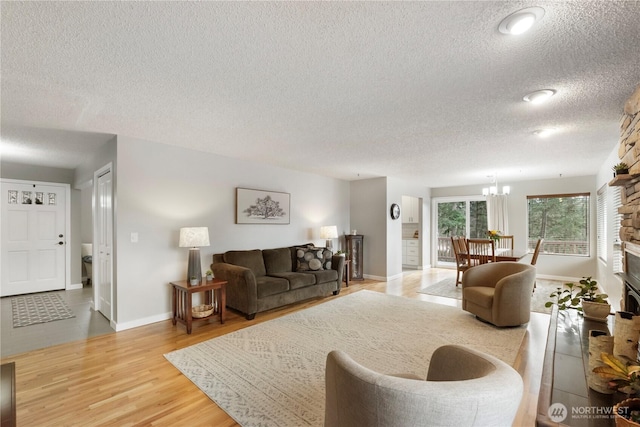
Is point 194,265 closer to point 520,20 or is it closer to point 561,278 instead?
point 520,20

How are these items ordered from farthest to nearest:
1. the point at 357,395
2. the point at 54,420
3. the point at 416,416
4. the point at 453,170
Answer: the point at 453,170
the point at 54,420
the point at 357,395
the point at 416,416

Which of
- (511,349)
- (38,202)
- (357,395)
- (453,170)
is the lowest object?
(511,349)

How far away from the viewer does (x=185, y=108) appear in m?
2.63

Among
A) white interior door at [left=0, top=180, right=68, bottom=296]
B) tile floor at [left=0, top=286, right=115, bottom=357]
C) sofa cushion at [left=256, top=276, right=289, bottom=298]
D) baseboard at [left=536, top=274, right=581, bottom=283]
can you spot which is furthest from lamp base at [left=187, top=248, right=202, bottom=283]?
baseboard at [left=536, top=274, right=581, bottom=283]

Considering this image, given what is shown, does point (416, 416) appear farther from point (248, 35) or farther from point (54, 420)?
point (54, 420)

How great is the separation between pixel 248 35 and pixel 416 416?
192cm

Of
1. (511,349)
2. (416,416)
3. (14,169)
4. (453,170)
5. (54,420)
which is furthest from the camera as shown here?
(453,170)

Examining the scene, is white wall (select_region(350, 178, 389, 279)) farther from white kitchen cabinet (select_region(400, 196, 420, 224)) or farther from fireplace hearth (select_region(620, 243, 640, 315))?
fireplace hearth (select_region(620, 243, 640, 315))

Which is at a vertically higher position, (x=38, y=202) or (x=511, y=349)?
(x=38, y=202)

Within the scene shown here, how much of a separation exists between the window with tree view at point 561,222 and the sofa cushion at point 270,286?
6.26 m

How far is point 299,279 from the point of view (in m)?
4.43

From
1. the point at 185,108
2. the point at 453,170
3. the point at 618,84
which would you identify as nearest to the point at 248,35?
the point at 185,108

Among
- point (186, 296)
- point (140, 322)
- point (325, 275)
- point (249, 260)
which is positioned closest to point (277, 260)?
point (249, 260)

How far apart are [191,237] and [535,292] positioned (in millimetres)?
5974
